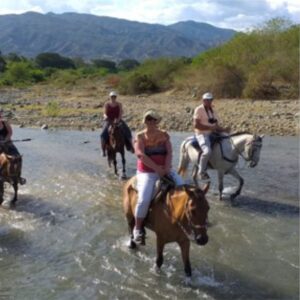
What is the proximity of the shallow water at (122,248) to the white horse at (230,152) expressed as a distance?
0.70 meters

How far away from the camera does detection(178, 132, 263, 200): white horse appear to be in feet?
40.5

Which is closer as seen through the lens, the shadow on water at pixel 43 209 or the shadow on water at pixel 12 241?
the shadow on water at pixel 12 241

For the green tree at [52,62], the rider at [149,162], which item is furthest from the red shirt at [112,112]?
the green tree at [52,62]

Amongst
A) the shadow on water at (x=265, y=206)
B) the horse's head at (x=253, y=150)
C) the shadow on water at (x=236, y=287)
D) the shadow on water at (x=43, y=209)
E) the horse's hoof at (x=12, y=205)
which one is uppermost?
the horse's head at (x=253, y=150)

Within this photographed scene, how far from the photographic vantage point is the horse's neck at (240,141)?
41.1 feet

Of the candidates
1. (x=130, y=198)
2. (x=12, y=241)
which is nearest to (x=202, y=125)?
(x=130, y=198)

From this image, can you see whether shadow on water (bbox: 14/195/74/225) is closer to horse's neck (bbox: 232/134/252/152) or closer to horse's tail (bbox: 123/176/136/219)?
horse's tail (bbox: 123/176/136/219)

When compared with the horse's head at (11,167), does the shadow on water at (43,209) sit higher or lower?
lower

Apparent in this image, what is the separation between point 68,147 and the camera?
21625 millimetres

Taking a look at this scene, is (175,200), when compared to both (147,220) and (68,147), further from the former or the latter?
(68,147)

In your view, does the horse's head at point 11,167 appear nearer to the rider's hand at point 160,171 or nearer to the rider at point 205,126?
the rider at point 205,126

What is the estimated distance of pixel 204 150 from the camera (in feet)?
41.6

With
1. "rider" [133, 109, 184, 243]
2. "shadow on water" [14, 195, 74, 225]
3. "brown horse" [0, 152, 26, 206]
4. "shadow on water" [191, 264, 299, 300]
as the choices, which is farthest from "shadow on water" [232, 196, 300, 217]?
"brown horse" [0, 152, 26, 206]

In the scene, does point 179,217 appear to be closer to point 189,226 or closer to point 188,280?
point 189,226
